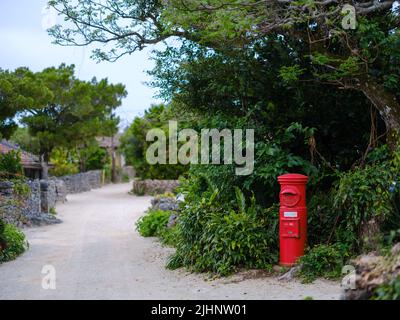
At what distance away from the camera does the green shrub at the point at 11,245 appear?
1137 cm

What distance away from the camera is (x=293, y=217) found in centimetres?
838

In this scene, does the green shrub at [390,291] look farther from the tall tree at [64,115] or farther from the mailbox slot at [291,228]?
the tall tree at [64,115]

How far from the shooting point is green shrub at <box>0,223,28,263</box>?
1137 cm

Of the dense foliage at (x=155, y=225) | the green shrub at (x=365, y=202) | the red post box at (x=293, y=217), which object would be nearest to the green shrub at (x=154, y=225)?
the dense foliage at (x=155, y=225)

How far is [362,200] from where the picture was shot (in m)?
8.07

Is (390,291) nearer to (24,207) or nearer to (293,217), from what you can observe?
(293,217)

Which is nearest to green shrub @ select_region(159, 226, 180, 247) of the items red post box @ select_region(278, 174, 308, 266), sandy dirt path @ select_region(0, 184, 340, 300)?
sandy dirt path @ select_region(0, 184, 340, 300)

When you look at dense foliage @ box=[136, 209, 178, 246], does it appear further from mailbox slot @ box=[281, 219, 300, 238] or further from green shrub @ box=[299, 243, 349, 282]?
green shrub @ box=[299, 243, 349, 282]

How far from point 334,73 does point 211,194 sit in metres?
3.30

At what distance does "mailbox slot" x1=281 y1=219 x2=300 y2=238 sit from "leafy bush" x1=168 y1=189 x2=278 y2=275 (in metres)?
Result: 0.51

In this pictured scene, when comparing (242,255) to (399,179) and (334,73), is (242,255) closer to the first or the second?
(399,179)

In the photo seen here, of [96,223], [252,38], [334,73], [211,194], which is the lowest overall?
[96,223]
